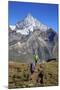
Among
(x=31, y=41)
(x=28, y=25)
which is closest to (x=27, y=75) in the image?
(x=31, y=41)

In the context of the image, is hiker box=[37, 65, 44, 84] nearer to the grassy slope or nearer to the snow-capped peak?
the grassy slope

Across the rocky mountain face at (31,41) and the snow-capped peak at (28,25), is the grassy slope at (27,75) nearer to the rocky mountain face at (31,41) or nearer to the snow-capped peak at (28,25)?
the rocky mountain face at (31,41)

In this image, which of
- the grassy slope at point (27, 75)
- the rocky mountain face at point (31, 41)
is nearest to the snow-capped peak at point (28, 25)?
the rocky mountain face at point (31, 41)

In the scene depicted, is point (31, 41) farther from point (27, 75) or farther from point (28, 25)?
point (27, 75)

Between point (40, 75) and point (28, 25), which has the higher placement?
point (28, 25)

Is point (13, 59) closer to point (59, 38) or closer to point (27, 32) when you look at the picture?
point (27, 32)

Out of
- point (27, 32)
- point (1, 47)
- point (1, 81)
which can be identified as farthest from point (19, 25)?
point (1, 81)

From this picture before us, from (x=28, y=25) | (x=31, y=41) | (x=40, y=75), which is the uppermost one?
(x=28, y=25)
